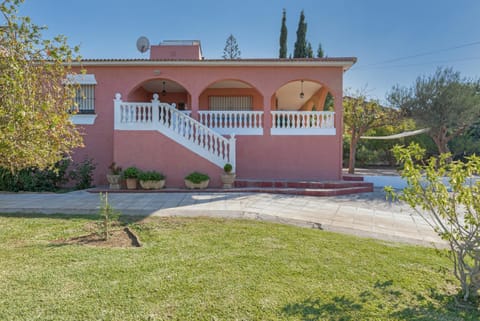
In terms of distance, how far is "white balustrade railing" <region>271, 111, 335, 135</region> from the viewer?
1130cm

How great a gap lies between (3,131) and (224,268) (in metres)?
3.35

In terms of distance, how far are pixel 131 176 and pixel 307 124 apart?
7.62 meters

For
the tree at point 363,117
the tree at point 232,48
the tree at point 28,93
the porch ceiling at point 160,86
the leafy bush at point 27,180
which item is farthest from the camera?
the tree at point 232,48

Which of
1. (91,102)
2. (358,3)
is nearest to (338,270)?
(91,102)

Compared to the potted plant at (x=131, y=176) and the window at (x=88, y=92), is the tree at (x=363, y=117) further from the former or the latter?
the window at (x=88, y=92)

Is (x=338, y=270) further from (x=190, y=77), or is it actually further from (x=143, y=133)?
(x=190, y=77)

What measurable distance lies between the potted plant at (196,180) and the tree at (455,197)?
7.29 m

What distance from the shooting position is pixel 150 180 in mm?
9500

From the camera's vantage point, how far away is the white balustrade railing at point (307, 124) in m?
11.3

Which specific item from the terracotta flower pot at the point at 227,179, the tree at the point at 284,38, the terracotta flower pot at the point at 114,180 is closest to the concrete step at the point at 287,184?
the terracotta flower pot at the point at 227,179

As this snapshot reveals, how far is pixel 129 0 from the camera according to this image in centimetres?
1277

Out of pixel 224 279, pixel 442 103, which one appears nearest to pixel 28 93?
pixel 224 279

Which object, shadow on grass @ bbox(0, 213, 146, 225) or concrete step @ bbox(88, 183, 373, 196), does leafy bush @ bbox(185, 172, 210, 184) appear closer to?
concrete step @ bbox(88, 183, 373, 196)

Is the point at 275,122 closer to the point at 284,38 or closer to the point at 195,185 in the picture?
the point at 195,185
